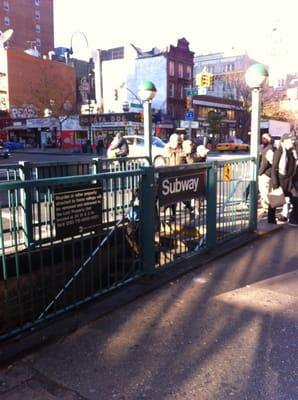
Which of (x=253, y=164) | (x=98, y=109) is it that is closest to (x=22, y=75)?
(x=98, y=109)

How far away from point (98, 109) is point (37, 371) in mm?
64085

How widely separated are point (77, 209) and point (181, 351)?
5.19 feet

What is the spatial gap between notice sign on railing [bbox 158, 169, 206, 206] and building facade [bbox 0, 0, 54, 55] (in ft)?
280

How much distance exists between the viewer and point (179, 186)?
5.45 m

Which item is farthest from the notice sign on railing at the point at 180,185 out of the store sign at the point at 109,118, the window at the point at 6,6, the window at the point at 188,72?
the window at the point at 6,6

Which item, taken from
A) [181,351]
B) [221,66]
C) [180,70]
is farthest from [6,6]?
[181,351]

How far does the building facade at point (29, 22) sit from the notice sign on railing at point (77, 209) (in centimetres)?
8647

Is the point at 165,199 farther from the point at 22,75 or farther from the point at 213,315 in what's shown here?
the point at 22,75

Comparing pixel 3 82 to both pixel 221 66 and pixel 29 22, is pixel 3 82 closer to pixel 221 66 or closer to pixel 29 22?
pixel 29 22

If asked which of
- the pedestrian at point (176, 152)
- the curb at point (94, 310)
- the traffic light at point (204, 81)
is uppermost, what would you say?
the traffic light at point (204, 81)

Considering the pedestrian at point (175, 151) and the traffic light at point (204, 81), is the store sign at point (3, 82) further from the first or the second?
the pedestrian at point (175, 151)

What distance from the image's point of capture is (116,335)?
3779 mm

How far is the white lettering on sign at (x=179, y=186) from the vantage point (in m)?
5.17

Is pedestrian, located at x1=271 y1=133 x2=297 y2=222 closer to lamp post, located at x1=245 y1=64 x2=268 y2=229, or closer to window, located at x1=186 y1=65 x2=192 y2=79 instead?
lamp post, located at x1=245 y1=64 x2=268 y2=229
